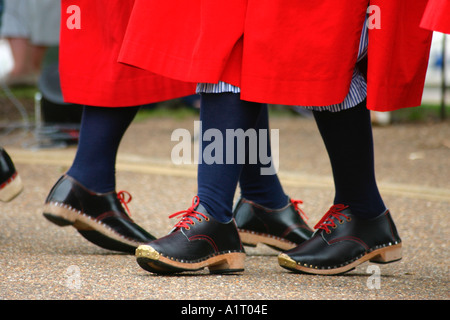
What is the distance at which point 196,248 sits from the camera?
5.61ft

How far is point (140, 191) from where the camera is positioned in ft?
10.8

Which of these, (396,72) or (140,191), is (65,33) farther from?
(140,191)

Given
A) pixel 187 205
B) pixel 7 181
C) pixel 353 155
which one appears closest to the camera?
pixel 353 155

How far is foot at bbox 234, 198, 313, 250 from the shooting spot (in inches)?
82.3

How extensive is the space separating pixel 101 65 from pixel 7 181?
453 millimetres

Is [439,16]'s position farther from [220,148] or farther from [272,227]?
[272,227]

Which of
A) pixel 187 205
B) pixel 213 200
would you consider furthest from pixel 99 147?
pixel 187 205

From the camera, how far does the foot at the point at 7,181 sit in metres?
2.14

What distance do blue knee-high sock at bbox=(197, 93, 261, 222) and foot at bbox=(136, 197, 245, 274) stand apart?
3 cm

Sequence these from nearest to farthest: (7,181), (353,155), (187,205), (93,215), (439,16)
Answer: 1. (439,16)
2. (353,155)
3. (93,215)
4. (7,181)
5. (187,205)

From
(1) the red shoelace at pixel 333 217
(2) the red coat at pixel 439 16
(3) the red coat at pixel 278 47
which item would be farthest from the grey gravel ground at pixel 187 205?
(2) the red coat at pixel 439 16

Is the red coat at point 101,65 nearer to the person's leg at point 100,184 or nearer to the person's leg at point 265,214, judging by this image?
the person's leg at point 100,184

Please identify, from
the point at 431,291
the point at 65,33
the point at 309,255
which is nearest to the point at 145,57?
the point at 65,33
